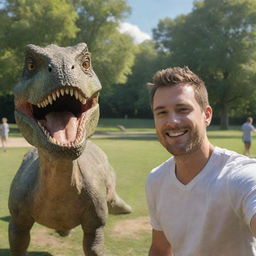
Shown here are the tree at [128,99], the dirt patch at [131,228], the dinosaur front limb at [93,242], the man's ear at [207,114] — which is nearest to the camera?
the man's ear at [207,114]

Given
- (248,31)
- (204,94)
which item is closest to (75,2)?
(248,31)

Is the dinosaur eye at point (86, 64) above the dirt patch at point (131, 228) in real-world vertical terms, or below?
above

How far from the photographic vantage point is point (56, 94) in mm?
3131

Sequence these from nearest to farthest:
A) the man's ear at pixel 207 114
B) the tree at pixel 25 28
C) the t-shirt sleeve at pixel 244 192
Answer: the t-shirt sleeve at pixel 244 192 < the man's ear at pixel 207 114 < the tree at pixel 25 28

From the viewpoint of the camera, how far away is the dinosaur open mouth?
10.3 ft

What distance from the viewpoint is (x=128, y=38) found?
3800cm

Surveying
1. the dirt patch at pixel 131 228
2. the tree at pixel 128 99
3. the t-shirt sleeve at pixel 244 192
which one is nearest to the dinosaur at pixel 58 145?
the t-shirt sleeve at pixel 244 192

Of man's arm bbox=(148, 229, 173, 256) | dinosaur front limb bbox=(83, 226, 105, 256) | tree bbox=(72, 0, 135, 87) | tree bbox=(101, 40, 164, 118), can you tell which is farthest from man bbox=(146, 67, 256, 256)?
tree bbox=(101, 40, 164, 118)

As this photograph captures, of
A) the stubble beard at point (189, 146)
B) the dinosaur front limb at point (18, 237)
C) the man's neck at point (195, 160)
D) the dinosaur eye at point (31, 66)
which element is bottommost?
the dinosaur front limb at point (18, 237)

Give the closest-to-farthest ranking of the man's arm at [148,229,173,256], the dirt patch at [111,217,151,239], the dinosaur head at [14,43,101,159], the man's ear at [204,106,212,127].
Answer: the man's ear at [204,106,212,127] → the man's arm at [148,229,173,256] → the dinosaur head at [14,43,101,159] → the dirt patch at [111,217,151,239]

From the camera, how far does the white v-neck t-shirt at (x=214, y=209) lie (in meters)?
1.95

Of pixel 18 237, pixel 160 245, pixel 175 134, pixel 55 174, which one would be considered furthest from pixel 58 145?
pixel 18 237

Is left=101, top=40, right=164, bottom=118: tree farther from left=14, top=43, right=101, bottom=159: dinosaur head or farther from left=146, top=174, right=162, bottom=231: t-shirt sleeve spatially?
left=146, top=174, right=162, bottom=231: t-shirt sleeve

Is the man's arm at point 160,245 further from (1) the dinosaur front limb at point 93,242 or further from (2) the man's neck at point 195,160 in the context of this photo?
(1) the dinosaur front limb at point 93,242
